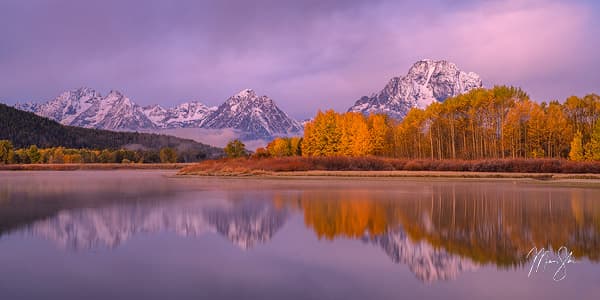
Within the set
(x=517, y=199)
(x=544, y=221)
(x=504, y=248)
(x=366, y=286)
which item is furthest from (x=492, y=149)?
(x=366, y=286)

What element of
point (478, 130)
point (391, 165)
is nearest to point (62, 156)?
point (391, 165)

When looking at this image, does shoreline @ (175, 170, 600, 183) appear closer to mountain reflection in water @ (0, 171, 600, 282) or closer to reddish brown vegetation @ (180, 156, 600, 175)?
reddish brown vegetation @ (180, 156, 600, 175)

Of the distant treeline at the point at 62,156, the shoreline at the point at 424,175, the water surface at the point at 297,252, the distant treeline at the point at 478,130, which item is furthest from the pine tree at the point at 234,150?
the water surface at the point at 297,252

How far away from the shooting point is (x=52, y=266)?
13.0 metres

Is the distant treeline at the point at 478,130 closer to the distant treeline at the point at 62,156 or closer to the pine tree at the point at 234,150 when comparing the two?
the pine tree at the point at 234,150

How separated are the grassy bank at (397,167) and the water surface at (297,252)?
34.8 m

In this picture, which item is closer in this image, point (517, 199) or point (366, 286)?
point (366, 286)

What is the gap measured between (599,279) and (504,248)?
3678 mm

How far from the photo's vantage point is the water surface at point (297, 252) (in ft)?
35.7

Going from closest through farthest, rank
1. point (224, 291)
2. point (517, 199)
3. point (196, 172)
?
point (224, 291) → point (517, 199) → point (196, 172)

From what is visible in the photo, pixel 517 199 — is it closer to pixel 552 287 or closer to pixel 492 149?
pixel 552 287

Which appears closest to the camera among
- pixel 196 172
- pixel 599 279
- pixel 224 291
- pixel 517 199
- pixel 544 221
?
pixel 224 291

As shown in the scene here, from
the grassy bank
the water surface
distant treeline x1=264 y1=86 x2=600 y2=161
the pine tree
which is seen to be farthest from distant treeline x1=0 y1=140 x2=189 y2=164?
the water surface

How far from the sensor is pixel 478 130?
83.9m
